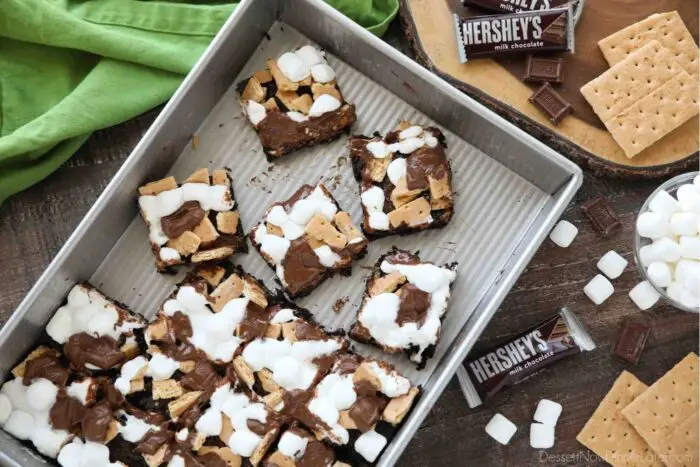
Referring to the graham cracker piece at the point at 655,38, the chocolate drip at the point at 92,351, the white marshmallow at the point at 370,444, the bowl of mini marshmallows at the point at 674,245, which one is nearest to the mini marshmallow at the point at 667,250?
the bowl of mini marshmallows at the point at 674,245

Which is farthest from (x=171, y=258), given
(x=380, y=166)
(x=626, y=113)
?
(x=626, y=113)

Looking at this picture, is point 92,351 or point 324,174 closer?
point 92,351

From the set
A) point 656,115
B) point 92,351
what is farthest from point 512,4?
point 92,351

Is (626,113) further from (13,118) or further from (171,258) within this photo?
(13,118)

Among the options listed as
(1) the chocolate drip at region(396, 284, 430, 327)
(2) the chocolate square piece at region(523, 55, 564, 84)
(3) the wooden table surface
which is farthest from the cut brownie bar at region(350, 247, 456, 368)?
(2) the chocolate square piece at region(523, 55, 564, 84)

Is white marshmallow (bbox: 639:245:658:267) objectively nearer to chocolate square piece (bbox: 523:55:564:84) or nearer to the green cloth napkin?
chocolate square piece (bbox: 523:55:564:84)

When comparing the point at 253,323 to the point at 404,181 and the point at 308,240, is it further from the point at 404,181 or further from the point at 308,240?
the point at 404,181
